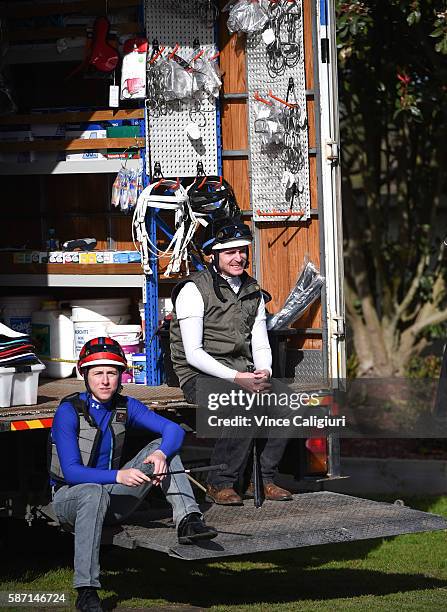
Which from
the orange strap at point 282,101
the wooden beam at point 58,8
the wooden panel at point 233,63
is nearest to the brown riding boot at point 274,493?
the orange strap at point 282,101

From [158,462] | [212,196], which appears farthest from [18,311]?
[158,462]

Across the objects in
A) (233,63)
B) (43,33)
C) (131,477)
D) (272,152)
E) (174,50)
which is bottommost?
(131,477)

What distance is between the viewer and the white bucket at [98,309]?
357 inches

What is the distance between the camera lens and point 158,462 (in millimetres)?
6617

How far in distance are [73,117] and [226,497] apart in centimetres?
315

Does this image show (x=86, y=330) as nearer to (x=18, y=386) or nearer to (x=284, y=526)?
(x=18, y=386)

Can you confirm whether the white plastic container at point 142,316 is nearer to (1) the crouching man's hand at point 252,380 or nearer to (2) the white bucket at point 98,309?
(2) the white bucket at point 98,309

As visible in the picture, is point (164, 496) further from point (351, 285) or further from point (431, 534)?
point (351, 285)

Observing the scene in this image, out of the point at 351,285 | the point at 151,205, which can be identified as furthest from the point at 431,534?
the point at 351,285

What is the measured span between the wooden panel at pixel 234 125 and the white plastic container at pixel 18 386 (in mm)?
2253

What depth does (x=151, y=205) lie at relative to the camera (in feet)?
28.0

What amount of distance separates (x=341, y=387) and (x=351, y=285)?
5.60 meters

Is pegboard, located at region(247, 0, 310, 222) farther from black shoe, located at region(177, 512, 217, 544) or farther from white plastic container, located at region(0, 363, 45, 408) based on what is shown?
black shoe, located at region(177, 512, 217, 544)

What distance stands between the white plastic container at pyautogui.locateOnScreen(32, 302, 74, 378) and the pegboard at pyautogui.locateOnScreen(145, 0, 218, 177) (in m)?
1.32
